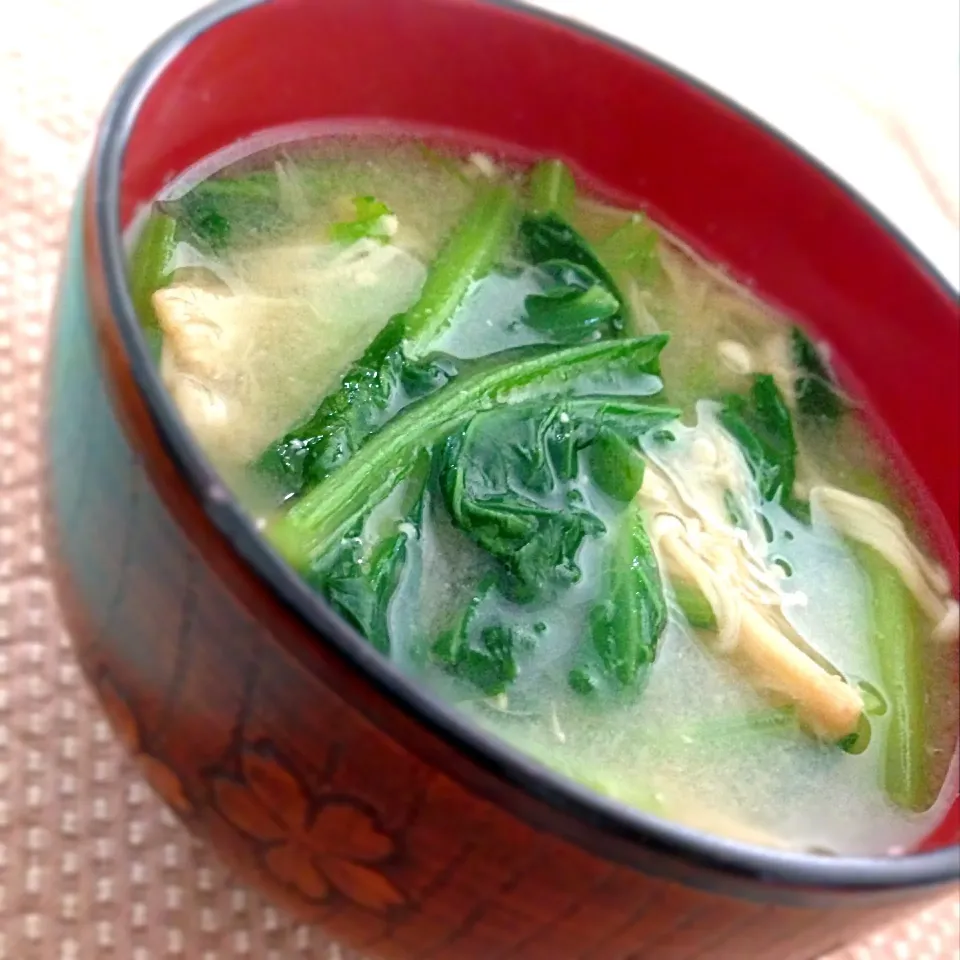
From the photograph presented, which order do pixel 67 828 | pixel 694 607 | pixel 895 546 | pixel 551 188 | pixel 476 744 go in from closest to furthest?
1. pixel 476 744
2. pixel 67 828
3. pixel 694 607
4. pixel 895 546
5. pixel 551 188

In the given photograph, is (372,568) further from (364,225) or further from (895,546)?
(895,546)

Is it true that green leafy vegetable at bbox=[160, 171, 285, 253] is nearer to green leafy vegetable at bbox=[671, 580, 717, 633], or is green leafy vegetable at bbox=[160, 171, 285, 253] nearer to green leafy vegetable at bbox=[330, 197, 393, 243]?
green leafy vegetable at bbox=[330, 197, 393, 243]

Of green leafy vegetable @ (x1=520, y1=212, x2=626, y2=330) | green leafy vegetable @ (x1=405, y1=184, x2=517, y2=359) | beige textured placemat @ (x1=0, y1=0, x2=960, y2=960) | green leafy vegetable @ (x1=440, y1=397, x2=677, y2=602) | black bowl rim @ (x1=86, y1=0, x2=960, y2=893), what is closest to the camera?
black bowl rim @ (x1=86, y1=0, x2=960, y2=893)

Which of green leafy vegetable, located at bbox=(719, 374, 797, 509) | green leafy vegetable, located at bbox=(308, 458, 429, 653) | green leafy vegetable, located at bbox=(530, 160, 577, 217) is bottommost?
green leafy vegetable, located at bbox=(308, 458, 429, 653)

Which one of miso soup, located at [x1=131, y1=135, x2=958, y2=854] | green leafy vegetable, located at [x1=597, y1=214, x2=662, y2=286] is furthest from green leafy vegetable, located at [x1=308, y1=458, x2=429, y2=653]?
green leafy vegetable, located at [x1=597, y1=214, x2=662, y2=286]

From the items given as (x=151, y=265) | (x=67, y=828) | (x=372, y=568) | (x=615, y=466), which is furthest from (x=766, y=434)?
(x=67, y=828)

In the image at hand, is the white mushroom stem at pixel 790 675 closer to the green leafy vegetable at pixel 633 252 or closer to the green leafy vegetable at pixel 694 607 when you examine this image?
the green leafy vegetable at pixel 694 607

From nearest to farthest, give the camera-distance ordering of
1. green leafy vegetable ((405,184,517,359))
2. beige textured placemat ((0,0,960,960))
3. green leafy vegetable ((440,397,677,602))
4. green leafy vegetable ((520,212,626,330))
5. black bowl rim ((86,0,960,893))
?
black bowl rim ((86,0,960,893))
beige textured placemat ((0,0,960,960))
green leafy vegetable ((440,397,677,602))
green leafy vegetable ((405,184,517,359))
green leafy vegetable ((520,212,626,330))
